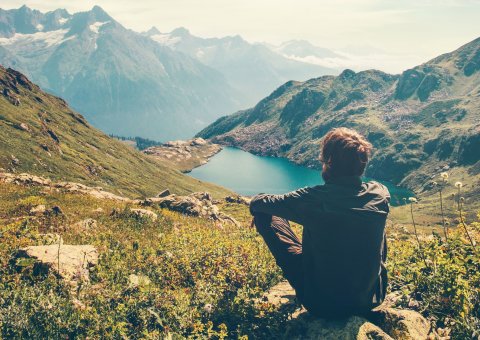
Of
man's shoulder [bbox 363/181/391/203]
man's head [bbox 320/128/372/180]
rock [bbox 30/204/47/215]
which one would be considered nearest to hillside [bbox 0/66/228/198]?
rock [bbox 30/204/47/215]

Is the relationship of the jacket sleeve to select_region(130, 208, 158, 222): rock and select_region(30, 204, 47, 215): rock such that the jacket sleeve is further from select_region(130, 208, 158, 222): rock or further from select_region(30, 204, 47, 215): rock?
select_region(30, 204, 47, 215): rock

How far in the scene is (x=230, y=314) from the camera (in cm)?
877

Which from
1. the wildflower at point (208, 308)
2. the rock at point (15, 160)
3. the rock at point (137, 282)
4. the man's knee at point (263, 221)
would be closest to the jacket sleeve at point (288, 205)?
the man's knee at point (263, 221)

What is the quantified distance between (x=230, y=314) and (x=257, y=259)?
338 centimetres

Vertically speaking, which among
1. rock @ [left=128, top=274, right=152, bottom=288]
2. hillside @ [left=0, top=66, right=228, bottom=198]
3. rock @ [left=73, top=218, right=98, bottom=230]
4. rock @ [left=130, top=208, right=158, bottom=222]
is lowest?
hillside @ [left=0, top=66, right=228, bottom=198]

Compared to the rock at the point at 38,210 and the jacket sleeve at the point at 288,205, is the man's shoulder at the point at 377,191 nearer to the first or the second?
the jacket sleeve at the point at 288,205

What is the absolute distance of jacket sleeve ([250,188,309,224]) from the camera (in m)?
7.99

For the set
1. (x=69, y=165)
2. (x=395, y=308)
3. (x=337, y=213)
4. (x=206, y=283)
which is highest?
(x=337, y=213)

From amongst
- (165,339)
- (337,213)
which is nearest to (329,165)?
(337,213)

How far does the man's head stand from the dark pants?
2.11 meters

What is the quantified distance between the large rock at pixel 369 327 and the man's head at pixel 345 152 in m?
3.15

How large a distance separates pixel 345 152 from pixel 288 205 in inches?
66.1

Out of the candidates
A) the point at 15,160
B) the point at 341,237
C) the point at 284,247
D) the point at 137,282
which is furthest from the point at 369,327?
the point at 15,160

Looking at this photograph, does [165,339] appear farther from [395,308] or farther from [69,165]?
[69,165]
